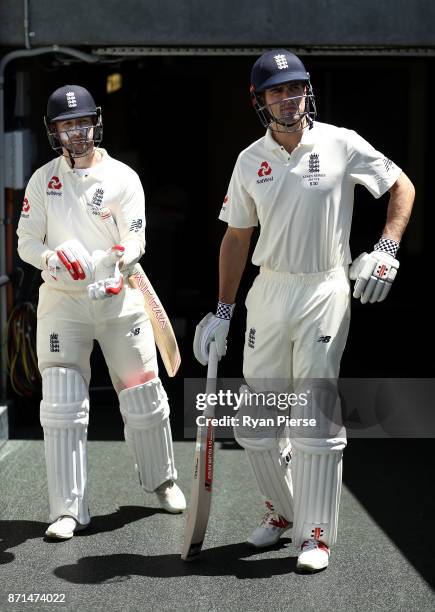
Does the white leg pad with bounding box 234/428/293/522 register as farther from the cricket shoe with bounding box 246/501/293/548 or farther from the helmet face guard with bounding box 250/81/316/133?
the helmet face guard with bounding box 250/81/316/133

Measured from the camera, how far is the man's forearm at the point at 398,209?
395 centimetres

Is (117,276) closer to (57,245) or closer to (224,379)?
(57,245)

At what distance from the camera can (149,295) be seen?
182 inches

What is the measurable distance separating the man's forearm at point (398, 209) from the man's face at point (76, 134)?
4.03 ft

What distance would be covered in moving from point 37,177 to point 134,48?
1434 millimetres

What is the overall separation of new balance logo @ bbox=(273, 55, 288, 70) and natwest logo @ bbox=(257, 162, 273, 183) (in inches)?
13.8

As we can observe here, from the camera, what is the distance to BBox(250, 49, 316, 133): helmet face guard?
12.7 feet

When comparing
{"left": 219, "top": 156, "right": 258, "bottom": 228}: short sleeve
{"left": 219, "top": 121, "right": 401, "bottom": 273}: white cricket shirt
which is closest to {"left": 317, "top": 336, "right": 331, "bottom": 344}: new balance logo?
{"left": 219, "top": 121, "right": 401, "bottom": 273}: white cricket shirt

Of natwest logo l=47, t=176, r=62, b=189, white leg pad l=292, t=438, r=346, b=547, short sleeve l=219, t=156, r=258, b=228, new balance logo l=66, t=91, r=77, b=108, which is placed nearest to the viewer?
white leg pad l=292, t=438, r=346, b=547

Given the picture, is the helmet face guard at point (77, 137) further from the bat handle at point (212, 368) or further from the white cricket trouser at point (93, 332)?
the bat handle at point (212, 368)

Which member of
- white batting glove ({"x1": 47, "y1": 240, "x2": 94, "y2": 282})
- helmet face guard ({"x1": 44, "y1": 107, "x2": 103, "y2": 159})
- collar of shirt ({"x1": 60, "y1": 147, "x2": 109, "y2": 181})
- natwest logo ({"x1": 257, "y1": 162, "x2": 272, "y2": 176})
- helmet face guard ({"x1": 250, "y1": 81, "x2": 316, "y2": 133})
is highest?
helmet face guard ({"x1": 250, "y1": 81, "x2": 316, "y2": 133})

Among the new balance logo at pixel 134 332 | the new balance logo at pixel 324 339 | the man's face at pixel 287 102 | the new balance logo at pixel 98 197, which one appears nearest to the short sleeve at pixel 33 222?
the new balance logo at pixel 98 197

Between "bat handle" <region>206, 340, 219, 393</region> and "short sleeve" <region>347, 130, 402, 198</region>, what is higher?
"short sleeve" <region>347, 130, 402, 198</region>

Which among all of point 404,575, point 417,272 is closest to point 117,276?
point 404,575
